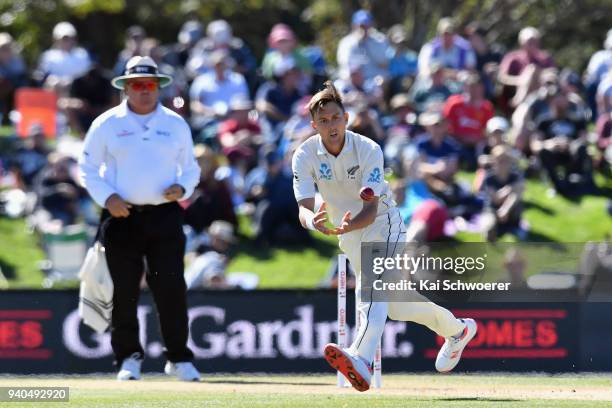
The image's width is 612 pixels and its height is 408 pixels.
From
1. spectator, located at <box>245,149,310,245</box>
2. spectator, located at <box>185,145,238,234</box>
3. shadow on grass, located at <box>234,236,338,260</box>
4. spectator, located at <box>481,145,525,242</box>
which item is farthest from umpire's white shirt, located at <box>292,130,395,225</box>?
shadow on grass, located at <box>234,236,338,260</box>

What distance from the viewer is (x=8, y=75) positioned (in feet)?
70.2

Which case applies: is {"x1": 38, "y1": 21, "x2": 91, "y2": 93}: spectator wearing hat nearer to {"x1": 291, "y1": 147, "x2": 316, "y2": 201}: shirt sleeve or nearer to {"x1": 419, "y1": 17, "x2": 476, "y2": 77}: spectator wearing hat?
{"x1": 419, "y1": 17, "x2": 476, "y2": 77}: spectator wearing hat

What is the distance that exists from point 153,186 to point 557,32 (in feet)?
80.7

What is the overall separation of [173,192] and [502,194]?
7.57 meters

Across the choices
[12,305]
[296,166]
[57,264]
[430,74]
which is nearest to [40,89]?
[57,264]

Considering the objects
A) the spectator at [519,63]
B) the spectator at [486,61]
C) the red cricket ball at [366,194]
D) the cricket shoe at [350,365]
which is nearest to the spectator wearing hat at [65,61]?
the spectator at [486,61]

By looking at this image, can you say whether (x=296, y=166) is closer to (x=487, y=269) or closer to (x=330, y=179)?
(x=330, y=179)

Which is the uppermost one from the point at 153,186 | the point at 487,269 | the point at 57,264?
the point at 153,186

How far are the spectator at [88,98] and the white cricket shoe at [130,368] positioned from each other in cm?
896

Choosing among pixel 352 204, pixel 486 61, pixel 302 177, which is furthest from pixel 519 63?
pixel 302 177

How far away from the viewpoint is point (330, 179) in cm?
991

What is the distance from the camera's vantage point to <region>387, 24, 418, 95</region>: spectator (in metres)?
21.5

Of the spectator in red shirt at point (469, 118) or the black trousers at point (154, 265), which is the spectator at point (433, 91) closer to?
the spectator in red shirt at point (469, 118)

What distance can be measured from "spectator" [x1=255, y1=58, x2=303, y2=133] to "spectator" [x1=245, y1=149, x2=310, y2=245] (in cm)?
154
